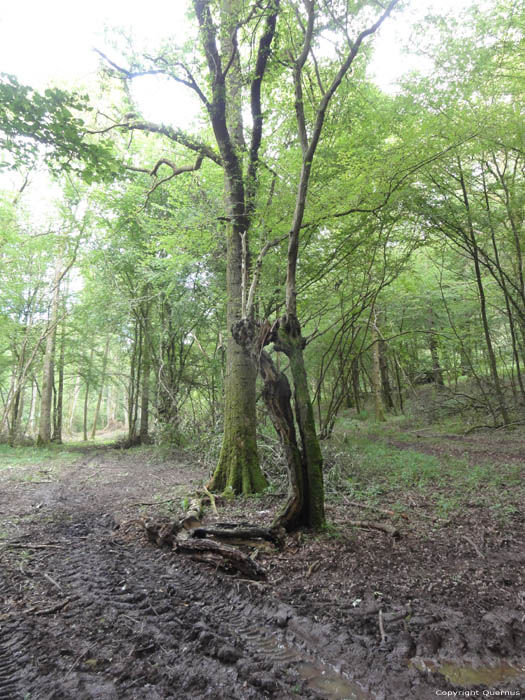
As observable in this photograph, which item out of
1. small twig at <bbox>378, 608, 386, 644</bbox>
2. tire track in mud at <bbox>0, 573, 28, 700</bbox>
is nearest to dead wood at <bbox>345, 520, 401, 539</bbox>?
small twig at <bbox>378, 608, 386, 644</bbox>

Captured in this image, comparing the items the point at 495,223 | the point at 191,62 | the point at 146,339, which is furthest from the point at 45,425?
the point at 495,223

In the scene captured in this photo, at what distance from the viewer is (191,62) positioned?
5215mm

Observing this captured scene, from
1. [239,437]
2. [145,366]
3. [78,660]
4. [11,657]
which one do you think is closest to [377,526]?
[239,437]

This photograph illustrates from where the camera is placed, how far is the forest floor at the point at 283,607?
1775 millimetres

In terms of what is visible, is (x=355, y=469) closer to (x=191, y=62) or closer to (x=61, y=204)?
(x=191, y=62)

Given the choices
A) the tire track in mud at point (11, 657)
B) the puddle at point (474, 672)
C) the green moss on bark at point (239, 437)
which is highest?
the green moss on bark at point (239, 437)

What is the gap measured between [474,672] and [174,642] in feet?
5.36

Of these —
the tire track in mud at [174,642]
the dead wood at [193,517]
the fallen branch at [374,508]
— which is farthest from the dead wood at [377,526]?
the dead wood at [193,517]

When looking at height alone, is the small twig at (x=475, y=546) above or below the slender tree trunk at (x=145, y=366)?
below

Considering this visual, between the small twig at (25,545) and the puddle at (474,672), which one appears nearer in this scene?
the puddle at (474,672)

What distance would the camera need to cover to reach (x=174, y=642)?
6.81 ft

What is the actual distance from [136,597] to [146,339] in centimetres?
1072

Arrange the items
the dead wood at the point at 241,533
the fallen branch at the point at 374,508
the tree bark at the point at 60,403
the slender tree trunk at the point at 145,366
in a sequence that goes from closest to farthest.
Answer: the dead wood at the point at 241,533 < the fallen branch at the point at 374,508 < the slender tree trunk at the point at 145,366 < the tree bark at the point at 60,403

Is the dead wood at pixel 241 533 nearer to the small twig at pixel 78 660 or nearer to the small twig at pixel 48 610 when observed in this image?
the small twig at pixel 48 610
